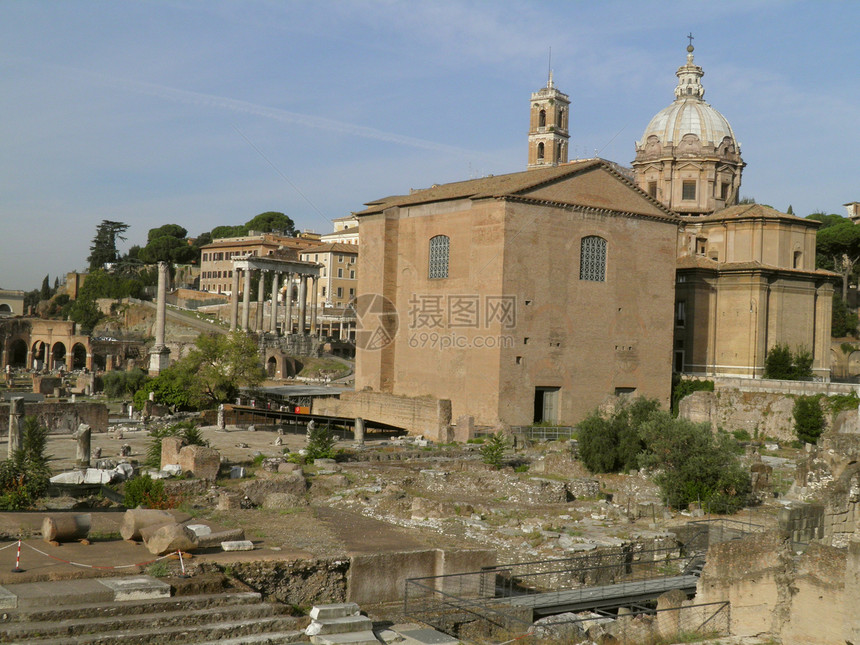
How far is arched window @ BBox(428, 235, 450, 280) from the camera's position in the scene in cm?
3481

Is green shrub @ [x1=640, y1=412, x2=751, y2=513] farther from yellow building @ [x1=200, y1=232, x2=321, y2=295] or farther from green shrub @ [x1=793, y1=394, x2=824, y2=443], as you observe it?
yellow building @ [x1=200, y1=232, x2=321, y2=295]

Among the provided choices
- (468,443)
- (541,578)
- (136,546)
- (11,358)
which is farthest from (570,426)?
(11,358)

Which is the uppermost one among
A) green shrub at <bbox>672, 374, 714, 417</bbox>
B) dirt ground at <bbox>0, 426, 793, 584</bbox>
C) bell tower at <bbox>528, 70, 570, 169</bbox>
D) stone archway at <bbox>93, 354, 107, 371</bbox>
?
bell tower at <bbox>528, 70, 570, 169</bbox>

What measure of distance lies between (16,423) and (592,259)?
68.1ft

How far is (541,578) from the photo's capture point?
1407cm

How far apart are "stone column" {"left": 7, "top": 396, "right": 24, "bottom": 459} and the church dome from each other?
Answer: 117ft

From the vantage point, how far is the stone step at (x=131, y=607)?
8.22m

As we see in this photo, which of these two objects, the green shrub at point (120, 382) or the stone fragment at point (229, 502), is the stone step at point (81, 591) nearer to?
the stone fragment at point (229, 502)

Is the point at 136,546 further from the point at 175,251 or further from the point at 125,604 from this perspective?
the point at 175,251

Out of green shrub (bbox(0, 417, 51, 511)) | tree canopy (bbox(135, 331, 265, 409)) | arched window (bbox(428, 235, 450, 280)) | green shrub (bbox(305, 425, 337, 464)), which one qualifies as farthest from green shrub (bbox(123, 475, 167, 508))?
arched window (bbox(428, 235, 450, 280))

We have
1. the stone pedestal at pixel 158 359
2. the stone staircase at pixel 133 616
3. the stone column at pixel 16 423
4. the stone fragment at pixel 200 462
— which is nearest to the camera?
the stone staircase at pixel 133 616

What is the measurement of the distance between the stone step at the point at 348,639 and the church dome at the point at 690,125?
4203cm

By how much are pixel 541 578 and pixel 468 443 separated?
15328mm

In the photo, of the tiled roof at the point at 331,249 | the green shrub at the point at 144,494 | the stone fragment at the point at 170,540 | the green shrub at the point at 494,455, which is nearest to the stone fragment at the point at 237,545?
the stone fragment at the point at 170,540
